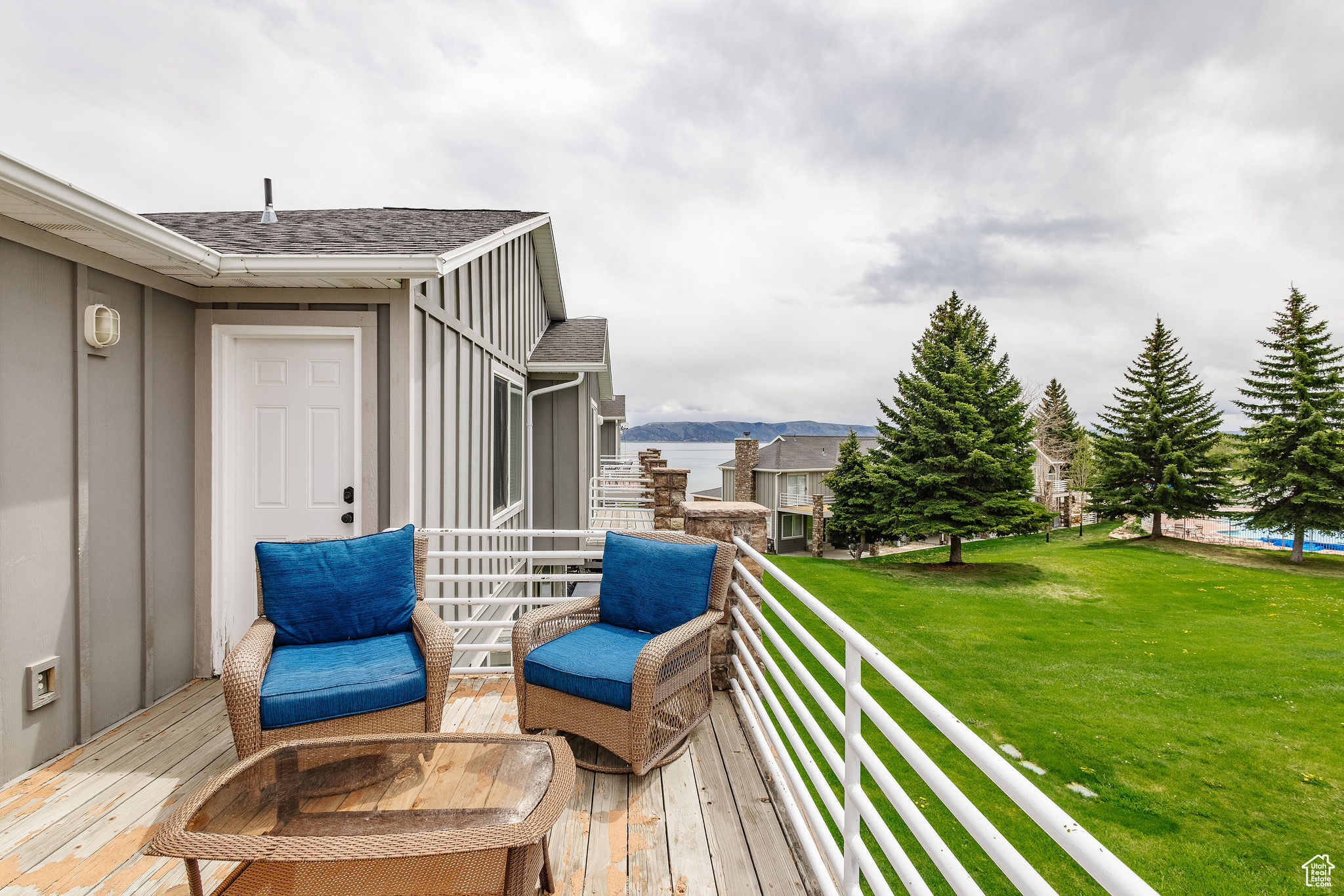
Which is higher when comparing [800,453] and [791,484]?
[800,453]

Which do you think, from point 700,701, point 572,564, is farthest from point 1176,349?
point 700,701

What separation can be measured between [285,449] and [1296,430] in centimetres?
2436

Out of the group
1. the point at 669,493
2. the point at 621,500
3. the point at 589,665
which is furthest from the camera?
the point at 621,500

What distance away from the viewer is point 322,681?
→ 2.43 m

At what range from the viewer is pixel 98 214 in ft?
8.21

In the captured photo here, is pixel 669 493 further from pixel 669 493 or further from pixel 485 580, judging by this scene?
pixel 485 580

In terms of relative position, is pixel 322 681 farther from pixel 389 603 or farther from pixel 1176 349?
pixel 1176 349

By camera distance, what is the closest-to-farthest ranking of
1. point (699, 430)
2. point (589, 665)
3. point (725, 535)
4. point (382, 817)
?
point (382, 817), point (589, 665), point (725, 535), point (699, 430)

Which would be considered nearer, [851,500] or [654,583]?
[654,583]

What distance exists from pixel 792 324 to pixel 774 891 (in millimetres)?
16694

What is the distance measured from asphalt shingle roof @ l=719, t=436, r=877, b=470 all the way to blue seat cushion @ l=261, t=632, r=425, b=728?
2407 centimetres

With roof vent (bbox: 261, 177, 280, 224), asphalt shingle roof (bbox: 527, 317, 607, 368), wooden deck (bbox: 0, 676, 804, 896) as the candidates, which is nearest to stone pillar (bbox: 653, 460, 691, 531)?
wooden deck (bbox: 0, 676, 804, 896)

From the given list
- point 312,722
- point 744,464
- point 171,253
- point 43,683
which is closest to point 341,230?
point 171,253
